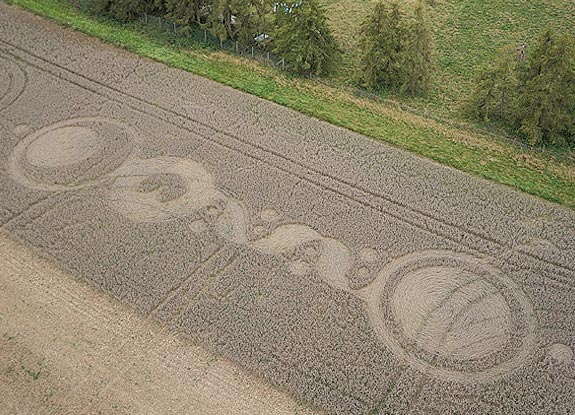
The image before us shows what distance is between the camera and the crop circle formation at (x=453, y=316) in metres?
20.9

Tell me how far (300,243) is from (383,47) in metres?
14.4

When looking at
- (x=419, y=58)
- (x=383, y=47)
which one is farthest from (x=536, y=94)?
(x=383, y=47)

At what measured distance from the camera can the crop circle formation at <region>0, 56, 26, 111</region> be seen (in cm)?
3306

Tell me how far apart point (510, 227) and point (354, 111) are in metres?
11.1

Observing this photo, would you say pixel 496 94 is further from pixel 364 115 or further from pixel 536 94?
pixel 364 115

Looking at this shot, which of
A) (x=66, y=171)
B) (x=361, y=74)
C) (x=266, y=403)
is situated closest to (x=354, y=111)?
(x=361, y=74)

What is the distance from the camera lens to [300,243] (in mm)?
25078

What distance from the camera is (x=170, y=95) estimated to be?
33344 mm

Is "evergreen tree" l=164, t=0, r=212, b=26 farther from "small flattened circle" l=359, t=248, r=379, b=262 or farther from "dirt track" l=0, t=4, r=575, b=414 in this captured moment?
"small flattened circle" l=359, t=248, r=379, b=262

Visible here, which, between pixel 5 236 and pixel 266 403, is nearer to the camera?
pixel 266 403

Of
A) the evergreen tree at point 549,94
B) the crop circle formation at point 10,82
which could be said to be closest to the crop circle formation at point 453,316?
the evergreen tree at point 549,94

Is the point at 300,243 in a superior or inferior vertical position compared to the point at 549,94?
inferior

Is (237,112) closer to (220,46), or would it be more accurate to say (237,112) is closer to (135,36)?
(220,46)

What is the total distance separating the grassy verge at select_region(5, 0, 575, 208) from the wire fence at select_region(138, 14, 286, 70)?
77cm
